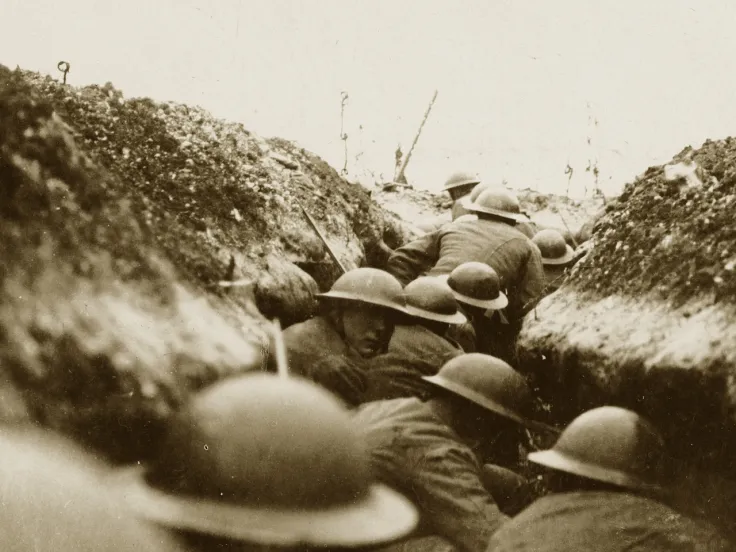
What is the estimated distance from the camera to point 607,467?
139 inches

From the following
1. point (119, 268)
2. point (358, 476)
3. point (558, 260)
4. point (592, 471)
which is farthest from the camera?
point (558, 260)

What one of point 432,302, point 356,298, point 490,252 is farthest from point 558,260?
point 356,298

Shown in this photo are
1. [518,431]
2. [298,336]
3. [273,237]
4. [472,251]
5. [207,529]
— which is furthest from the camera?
[472,251]

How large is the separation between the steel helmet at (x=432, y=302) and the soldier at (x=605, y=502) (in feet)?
7.25

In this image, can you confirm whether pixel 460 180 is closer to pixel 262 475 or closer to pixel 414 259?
pixel 414 259

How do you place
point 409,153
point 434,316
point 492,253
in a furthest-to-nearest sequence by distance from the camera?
point 409,153
point 492,253
point 434,316

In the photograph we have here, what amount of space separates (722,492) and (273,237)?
11.1 ft

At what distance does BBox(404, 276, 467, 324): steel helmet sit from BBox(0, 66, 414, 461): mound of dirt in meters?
0.61

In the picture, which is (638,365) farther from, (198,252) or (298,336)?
(198,252)

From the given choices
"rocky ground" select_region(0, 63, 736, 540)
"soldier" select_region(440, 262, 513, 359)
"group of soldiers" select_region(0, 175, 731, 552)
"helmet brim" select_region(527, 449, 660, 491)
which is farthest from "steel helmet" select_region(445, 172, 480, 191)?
"helmet brim" select_region(527, 449, 660, 491)

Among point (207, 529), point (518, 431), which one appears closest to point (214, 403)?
point (207, 529)

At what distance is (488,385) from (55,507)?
7.12 ft

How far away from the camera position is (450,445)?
407cm

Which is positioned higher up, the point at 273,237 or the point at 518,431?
the point at 273,237
